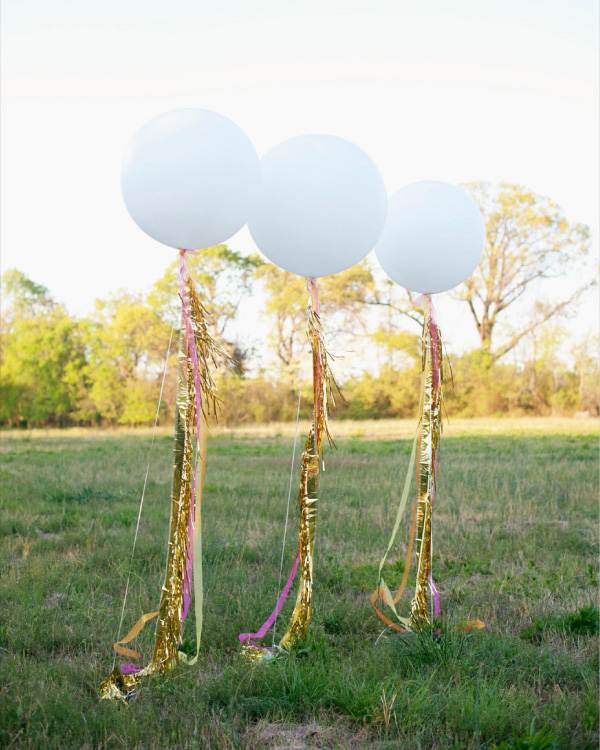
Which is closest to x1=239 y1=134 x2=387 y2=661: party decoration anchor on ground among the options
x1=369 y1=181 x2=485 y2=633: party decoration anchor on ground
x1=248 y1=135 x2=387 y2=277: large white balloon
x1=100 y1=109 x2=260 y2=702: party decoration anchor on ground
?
x1=248 y1=135 x2=387 y2=277: large white balloon

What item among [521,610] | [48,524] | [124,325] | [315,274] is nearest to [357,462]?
[48,524]

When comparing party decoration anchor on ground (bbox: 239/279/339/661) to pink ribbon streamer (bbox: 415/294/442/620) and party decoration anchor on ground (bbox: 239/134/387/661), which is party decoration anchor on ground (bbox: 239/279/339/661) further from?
pink ribbon streamer (bbox: 415/294/442/620)

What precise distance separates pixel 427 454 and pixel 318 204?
1.76 meters

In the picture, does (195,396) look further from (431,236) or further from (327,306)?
(327,306)

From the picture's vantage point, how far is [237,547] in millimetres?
6621

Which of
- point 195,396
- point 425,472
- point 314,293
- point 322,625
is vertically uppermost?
point 314,293

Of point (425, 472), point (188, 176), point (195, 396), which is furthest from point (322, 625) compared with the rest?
point (188, 176)

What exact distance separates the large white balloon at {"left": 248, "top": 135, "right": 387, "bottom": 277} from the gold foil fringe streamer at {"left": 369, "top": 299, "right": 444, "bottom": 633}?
0.92 m

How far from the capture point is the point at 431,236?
15.8 feet

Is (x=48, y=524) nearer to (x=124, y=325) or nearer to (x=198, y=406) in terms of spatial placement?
(x=198, y=406)

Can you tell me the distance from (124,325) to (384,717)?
31474 millimetres

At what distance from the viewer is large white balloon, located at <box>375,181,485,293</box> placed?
4.85m

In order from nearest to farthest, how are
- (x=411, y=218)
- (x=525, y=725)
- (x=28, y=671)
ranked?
(x=525, y=725)
(x=28, y=671)
(x=411, y=218)

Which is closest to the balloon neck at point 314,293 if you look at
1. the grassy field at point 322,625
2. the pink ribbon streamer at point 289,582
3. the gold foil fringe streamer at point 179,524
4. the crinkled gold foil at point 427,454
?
the pink ribbon streamer at point 289,582
